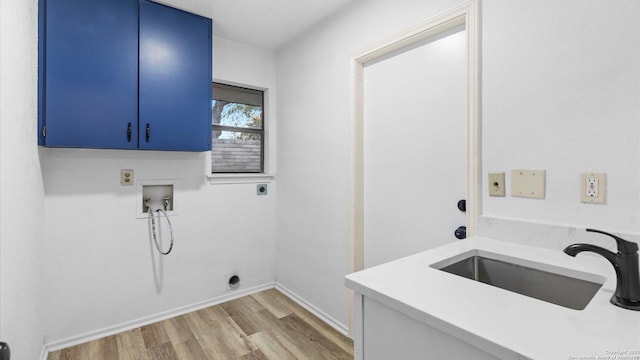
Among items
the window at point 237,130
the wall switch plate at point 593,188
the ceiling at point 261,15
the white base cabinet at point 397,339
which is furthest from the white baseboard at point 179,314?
the ceiling at point 261,15

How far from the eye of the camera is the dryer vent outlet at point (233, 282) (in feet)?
8.92

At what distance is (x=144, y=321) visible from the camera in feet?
7.52

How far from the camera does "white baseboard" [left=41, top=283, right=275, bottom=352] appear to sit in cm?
200

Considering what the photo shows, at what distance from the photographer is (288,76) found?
2.77 metres

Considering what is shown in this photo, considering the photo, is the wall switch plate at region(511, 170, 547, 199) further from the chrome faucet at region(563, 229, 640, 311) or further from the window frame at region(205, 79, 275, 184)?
the window frame at region(205, 79, 275, 184)

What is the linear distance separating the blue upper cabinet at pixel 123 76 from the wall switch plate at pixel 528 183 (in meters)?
2.05

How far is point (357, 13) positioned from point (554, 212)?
1672 millimetres

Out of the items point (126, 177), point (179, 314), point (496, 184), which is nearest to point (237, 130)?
point (126, 177)

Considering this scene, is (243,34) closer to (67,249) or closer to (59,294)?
(67,249)

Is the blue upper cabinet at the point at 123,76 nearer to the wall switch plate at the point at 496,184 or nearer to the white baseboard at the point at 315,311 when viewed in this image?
the white baseboard at the point at 315,311

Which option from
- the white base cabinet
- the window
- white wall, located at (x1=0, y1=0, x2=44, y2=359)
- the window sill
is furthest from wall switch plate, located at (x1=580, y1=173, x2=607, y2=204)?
the window

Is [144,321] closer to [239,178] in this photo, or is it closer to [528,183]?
[239,178]

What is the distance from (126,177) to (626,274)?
8.74ft

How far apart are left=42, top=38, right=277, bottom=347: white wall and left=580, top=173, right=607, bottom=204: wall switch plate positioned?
93.9 inches
